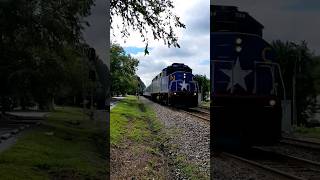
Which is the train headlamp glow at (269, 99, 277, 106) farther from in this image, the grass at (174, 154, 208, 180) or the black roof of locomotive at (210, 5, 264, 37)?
the grass at (174, 154, 208, 180)

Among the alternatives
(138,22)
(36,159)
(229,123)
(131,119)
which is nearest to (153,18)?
(138,22)

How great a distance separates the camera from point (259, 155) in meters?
12.1

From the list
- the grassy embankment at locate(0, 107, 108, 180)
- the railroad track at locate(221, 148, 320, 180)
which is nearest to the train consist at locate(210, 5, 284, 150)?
the railroad track at locate(221, 148, 320, 180)

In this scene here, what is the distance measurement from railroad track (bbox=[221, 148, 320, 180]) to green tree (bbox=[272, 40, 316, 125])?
7.48 feet

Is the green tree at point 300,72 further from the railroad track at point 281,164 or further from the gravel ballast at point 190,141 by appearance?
the gravel ballast at point 190,141

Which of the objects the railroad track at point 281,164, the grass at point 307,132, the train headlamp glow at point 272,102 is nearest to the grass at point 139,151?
the railroad track at point 281,164

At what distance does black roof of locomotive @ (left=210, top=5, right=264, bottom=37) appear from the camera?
9.56 m

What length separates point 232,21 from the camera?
33.3ft

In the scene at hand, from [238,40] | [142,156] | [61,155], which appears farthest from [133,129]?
[238,40]

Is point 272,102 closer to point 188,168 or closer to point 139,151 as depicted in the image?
point 188,168

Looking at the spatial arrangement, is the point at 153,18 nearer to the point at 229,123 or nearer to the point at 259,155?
the point at 229,123

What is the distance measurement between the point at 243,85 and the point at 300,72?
573 centimetres

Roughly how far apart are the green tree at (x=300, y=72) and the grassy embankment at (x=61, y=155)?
4.78 meters

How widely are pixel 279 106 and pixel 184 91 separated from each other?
17.8 m
